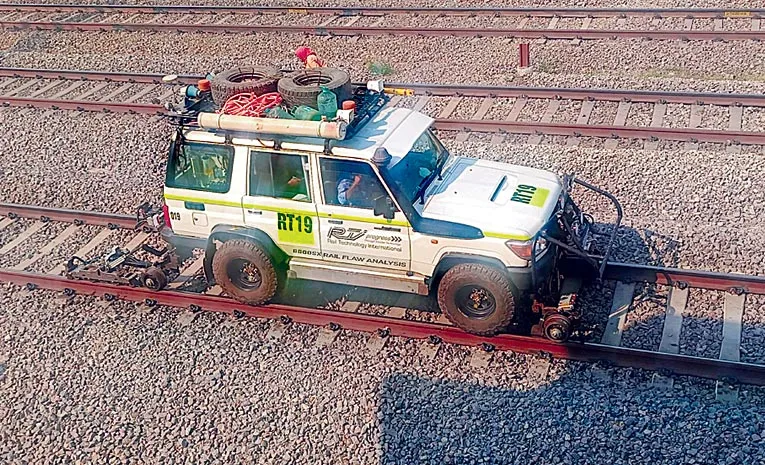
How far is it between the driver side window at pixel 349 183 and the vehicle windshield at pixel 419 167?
0.74 feet

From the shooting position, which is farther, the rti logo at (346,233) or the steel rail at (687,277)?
the steel rail at (687,277)

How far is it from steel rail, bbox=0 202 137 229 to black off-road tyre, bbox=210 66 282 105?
287 centimetres

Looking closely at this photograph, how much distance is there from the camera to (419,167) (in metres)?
8.45

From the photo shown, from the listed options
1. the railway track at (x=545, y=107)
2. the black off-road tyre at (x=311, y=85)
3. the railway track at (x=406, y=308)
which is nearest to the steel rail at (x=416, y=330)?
the railway track at (x=406, y=308)

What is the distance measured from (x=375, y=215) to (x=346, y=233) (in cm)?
42

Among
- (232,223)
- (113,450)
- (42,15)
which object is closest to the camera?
(113,450)

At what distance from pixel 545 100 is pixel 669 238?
14.8 feet

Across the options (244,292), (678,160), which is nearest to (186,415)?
(244,292)

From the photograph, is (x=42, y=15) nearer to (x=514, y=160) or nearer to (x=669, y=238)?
(x=514, y=160)

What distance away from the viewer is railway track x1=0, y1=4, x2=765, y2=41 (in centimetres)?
1598

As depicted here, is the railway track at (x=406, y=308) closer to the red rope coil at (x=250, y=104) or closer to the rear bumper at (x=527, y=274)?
the rear bumper at (x=527, y=274)

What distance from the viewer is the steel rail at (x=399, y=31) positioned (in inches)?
604

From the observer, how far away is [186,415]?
7656 millimetres

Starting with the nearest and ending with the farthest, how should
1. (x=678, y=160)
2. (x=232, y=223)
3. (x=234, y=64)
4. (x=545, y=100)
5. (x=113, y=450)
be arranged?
(x=113, y=450) < (x=232, y=223) < (x=678, y=160) < (x=545, y=100) < (x=234, y=64)
